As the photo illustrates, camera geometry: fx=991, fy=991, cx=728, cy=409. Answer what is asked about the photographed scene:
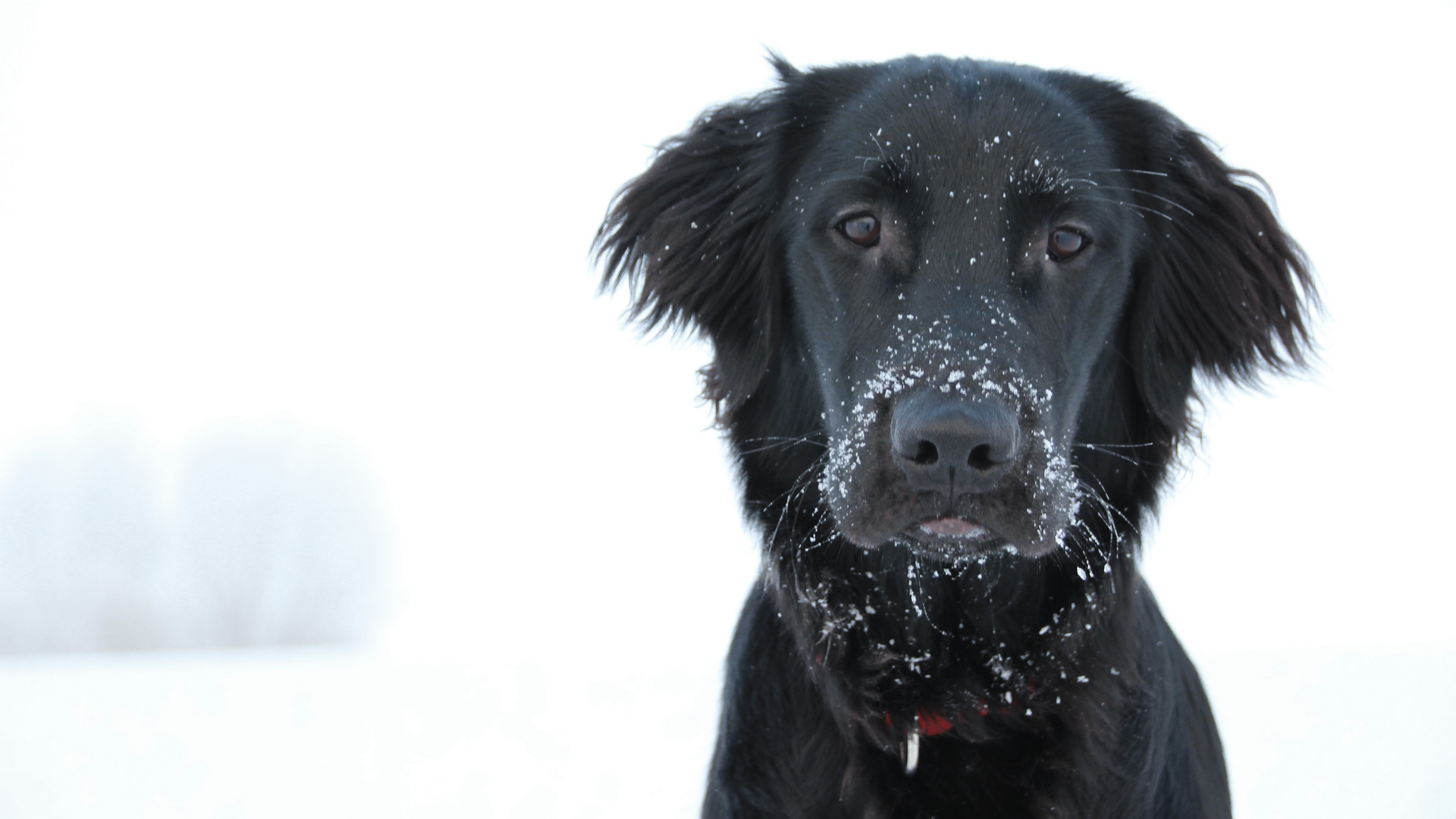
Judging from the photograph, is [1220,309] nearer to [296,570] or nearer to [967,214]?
[967,214]

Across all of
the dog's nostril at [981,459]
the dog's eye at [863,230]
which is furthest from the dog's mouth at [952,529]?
the dog's eye at [863,230]

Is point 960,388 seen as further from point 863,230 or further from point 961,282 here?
point 863,230

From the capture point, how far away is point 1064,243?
2.37m

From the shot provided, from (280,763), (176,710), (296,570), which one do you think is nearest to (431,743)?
(280,763)

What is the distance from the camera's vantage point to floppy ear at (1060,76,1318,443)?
2.64m

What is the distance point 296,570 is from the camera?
25.1 meters

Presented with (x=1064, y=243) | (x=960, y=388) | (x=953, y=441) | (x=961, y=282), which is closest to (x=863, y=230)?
(x=961, y=282)

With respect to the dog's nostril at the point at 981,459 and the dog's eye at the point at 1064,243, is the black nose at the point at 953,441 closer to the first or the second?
the dog's nostril at the point at 981,459

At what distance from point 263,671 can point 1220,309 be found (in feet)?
21.8

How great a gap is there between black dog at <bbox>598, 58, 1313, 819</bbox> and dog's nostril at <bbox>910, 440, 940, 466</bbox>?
4 centimetres

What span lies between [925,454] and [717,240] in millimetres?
1121

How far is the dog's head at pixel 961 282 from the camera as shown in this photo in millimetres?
2023

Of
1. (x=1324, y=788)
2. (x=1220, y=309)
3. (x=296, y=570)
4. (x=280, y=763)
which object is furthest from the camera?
(x=296, y=570)

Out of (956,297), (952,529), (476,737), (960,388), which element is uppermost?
(956,297)
